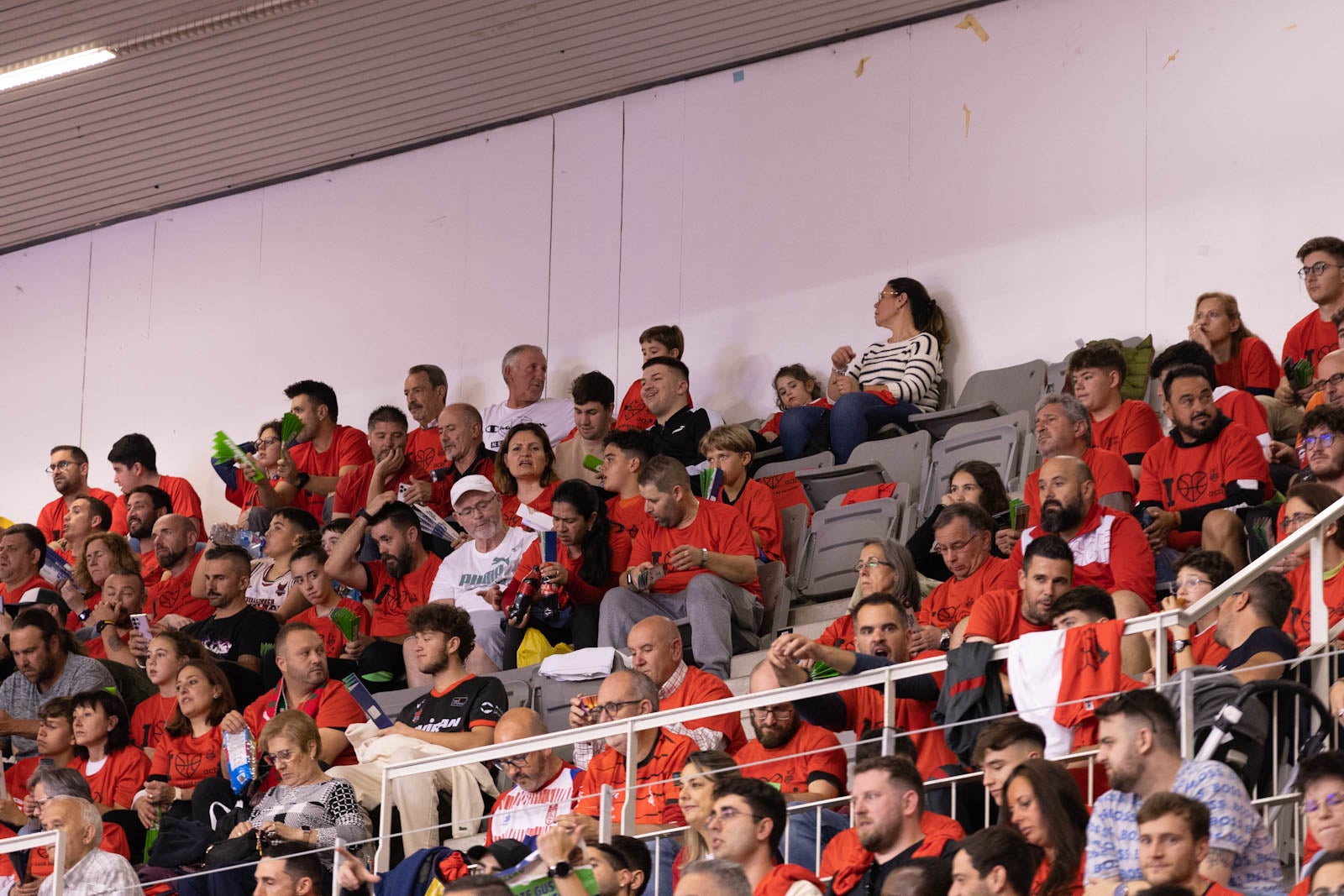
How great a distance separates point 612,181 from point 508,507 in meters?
2.82

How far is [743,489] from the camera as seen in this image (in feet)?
26.5

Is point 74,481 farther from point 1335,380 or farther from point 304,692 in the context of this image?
point 1335,380

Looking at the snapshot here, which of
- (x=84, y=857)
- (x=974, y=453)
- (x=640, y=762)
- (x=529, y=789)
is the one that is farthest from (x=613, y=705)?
(x=974, y=453)

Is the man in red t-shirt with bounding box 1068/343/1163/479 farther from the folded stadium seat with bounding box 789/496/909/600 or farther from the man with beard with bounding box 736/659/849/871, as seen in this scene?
the man with beard with bounding box 736/659/849/871

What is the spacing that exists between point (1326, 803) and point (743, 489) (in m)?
3.97

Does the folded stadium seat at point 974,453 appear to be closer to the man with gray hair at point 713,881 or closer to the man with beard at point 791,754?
the man with beard at point 791,754

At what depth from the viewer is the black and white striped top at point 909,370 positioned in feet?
29.2

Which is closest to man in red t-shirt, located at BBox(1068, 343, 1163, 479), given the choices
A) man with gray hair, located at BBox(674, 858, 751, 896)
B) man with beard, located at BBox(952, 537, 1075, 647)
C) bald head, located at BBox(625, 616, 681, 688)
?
man with beard, located at BBox(952, 537, 1075, 647)

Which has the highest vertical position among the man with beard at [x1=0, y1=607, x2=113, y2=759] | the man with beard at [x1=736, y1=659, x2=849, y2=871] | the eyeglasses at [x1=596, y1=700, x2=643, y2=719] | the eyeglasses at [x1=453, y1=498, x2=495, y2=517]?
the eyeglasses at [x1=453, y1=498, x2=495, y2=517]

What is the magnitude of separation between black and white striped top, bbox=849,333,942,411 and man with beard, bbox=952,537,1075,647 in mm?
2721

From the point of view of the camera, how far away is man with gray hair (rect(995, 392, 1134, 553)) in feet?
23.2

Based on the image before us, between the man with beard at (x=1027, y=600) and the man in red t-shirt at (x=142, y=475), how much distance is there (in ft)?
18.1

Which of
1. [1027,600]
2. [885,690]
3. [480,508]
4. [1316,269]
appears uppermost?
[1316,269]

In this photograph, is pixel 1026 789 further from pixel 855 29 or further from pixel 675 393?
pixel 855 29
